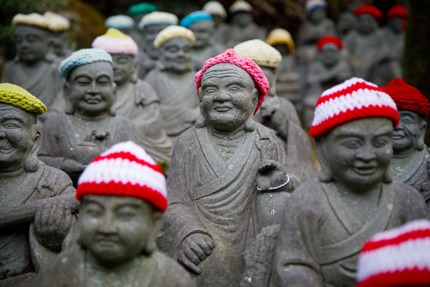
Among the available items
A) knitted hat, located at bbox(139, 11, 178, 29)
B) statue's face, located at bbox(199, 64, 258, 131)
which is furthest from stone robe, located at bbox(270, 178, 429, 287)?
knitted hat, located at bbox(139, 11, 178, 29)

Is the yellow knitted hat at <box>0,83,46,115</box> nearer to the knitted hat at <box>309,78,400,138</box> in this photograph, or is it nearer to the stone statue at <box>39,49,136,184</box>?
the stone statue at <box>39,49,136,184</box>

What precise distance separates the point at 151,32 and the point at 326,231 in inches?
373

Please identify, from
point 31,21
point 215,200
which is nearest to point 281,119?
point 215,200

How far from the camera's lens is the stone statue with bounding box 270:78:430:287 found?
21.3 feet

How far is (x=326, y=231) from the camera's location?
21.7 feet

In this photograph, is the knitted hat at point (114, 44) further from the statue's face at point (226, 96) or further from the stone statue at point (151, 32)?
the statue's face at point (226, 96)

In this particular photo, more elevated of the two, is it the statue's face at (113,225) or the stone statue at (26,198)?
the statue's face at (113,225)

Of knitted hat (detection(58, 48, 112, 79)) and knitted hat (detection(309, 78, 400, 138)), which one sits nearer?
knitted hat (detection(309, 78, 400, 138))

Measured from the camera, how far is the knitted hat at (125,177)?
19.6 ft

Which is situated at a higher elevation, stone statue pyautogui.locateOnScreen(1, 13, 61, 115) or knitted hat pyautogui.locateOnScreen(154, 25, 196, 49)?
knitted hat pyautogui.locateOnScreen(154, 25, 196, 49)

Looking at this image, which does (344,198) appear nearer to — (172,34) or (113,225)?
→ (113,225)

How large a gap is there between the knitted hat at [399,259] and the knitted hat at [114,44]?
23.5 ft

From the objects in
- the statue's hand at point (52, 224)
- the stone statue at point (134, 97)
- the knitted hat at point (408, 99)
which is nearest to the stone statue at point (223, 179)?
the statue's hand at point (52, 224)

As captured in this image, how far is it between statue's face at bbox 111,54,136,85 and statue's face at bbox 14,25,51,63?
5.69 ft
